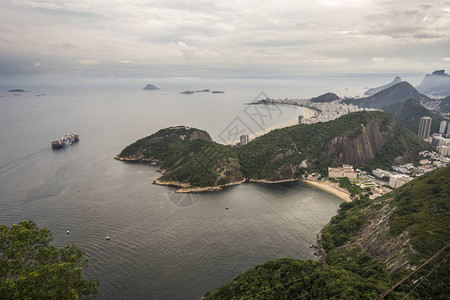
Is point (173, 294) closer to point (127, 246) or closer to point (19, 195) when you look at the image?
point (127, 246)

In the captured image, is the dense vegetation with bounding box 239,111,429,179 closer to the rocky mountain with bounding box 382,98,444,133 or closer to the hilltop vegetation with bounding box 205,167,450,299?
the hilltop vegetation with bounding box 205,167,450,299

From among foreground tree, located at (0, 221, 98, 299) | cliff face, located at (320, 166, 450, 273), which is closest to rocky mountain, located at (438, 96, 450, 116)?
cliff face, located at (320, 166, 450, 273)

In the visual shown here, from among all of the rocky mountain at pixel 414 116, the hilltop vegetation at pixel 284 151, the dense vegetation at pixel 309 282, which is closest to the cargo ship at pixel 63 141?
the hilltop vegetation at pixel 284 151

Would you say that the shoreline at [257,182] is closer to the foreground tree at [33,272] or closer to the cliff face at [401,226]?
the cliff face at [401,226]

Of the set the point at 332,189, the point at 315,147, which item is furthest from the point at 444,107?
the point at 332,189

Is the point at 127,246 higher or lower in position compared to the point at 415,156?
lower

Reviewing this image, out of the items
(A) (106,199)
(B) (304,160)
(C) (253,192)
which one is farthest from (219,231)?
(B) (304,160)
